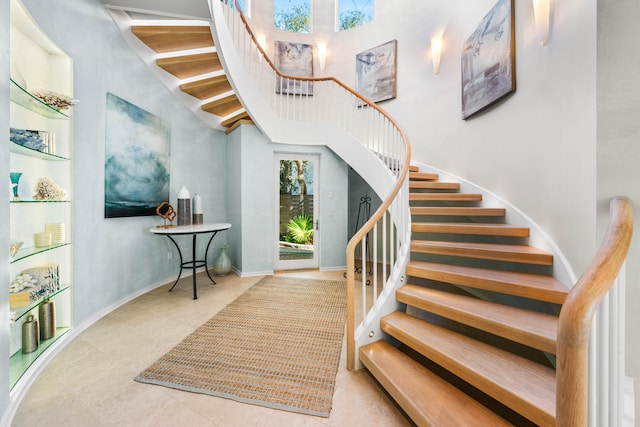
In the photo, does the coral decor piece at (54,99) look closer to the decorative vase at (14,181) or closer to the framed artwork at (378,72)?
the decorative vase at (14,181)

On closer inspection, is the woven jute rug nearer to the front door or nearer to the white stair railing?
the white stair railing

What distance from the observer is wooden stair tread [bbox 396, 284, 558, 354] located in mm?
1368

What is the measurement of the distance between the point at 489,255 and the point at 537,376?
3.44ft

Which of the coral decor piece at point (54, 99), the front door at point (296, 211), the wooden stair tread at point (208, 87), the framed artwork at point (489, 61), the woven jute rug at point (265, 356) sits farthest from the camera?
the front door at point (296, 211)

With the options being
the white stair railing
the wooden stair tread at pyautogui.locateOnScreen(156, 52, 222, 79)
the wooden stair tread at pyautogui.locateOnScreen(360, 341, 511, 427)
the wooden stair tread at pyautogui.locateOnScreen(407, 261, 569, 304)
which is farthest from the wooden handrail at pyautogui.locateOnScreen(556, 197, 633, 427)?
the wooden stair tread at pyautogui.locateOnScreen(156, 52, 222, 79)

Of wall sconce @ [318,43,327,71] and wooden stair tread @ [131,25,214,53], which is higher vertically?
wall sconce @ [318,43,327,71]

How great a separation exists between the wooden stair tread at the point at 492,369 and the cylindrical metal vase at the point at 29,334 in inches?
103

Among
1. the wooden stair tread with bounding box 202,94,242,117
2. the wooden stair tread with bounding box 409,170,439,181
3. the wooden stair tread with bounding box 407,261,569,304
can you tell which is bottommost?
the wooden stair tread with bounding box 407,261,569,304

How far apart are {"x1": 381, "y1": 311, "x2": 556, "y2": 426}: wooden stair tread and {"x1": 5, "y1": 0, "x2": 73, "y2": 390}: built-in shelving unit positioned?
2.55 metres

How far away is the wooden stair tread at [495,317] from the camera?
137cm

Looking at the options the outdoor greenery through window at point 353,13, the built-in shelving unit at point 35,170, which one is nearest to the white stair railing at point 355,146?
the built-in shelving unit at point 35,170

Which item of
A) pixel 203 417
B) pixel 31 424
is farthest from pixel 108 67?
pixel 203 417

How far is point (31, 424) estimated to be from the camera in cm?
140

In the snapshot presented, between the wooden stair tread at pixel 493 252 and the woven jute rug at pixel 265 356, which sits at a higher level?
the wooden stair tread at pixel 493 252
